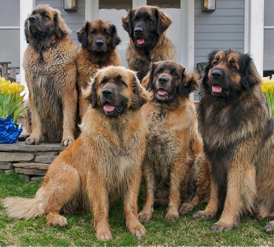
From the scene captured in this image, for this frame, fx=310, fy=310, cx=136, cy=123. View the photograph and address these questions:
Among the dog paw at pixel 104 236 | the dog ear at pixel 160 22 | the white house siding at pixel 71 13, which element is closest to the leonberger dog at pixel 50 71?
the dog ear at pixel 160 22

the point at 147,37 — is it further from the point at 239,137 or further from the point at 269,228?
the point at 269,228

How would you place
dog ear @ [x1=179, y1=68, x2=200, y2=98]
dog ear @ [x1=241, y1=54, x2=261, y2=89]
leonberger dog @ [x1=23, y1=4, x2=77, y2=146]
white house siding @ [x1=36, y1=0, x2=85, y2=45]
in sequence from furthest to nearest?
white house siding @ [x1=36, y1=0, x2=85, y2=45], leonberger dog @ [x1=23, y1=4, x2=77, y2=146], dog ear @ [x1=179, y1=68, x2=200, y2=98], dog ear @ [x1=241, y1=54, x2=261, y2=89]

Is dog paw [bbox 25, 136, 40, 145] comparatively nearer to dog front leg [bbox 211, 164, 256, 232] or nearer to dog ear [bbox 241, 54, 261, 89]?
dog front leg [bbox 211, 164, 256, 232]

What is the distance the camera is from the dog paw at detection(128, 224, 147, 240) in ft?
10.2

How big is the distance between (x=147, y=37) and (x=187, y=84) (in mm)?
1313

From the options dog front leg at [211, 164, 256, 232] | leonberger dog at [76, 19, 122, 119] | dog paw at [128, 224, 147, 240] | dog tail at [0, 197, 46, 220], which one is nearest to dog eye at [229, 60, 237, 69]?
dog front leg at [211, 164, 256, 232]

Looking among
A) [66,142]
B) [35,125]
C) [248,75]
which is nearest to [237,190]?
[248,75]

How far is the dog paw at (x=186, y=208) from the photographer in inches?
149

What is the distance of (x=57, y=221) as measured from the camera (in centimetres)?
325

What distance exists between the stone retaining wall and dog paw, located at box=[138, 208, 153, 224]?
5.68 ft

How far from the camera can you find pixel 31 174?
185 inches

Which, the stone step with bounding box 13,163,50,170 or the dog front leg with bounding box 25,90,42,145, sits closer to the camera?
the stone step with bounding box 13,163,50,170

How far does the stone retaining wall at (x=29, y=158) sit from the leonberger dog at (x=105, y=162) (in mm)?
1152

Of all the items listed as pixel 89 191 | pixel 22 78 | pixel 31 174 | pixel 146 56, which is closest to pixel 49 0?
pixel 22 78
